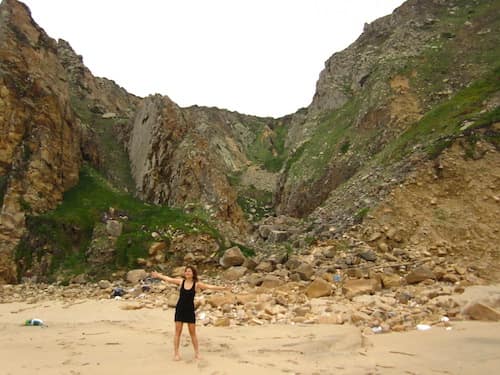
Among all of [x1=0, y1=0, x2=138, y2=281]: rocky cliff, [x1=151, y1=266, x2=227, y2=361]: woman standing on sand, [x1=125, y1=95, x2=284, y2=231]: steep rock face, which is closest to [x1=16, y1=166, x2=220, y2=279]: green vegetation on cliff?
[x1=0, y1=0, x2=138, y2=281]: rocky cliff

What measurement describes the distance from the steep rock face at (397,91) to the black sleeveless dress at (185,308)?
46.8 feet

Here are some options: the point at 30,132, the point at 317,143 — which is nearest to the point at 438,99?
the point at 317,143

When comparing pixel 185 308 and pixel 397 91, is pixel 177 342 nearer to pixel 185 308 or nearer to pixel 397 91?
pixel 185 308

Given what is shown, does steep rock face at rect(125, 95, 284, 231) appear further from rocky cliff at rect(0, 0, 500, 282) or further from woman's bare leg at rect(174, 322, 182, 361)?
woman's bare leg at rect(174, 322, 182, 361)

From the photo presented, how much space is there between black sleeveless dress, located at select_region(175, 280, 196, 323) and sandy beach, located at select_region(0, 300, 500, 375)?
0.54 m

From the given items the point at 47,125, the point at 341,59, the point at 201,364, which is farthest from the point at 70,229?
the point at 341,59

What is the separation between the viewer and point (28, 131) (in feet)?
67.7

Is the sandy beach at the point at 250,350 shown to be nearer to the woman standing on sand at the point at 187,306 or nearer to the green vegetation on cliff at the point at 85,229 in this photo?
the woman standing on sand at the point at 187,306

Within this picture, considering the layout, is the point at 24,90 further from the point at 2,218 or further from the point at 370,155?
the point at 370,155

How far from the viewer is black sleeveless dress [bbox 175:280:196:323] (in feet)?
21.8

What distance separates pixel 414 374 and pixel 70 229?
16397mm

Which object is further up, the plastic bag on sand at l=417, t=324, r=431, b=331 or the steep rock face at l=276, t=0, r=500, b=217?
the steep rock face at l=276, t=0, r=500, b=217

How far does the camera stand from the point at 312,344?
23.1 feet

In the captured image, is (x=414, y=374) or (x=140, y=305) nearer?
(x=414, y=374)
